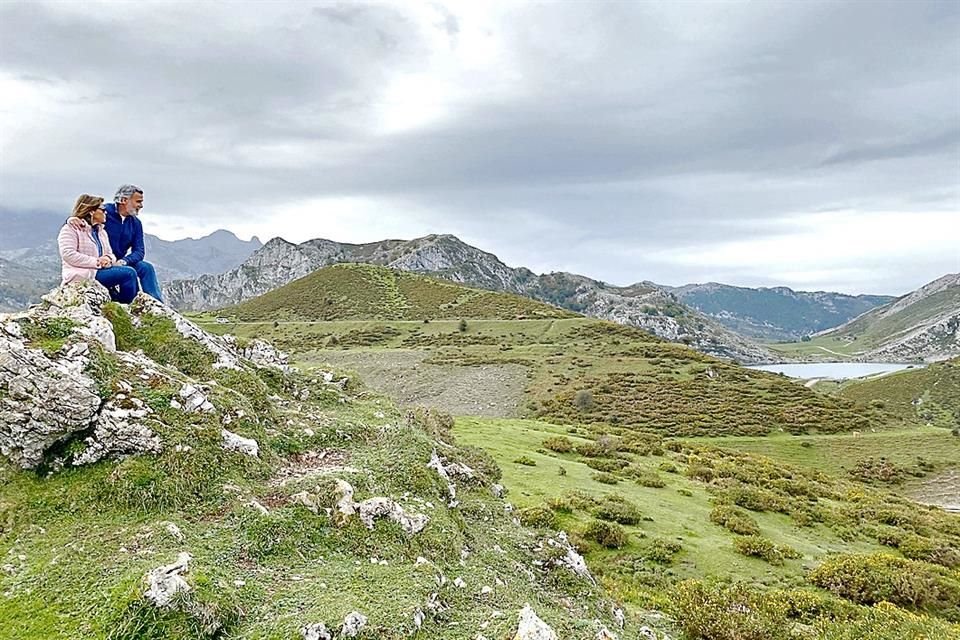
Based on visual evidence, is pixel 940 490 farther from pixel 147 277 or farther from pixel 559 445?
pixel 147 277

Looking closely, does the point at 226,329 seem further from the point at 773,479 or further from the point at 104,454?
the point at 104,454

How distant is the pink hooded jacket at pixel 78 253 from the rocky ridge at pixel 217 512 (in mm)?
466

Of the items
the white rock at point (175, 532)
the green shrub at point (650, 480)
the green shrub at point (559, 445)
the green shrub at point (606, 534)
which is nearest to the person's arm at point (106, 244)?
the white rock at point (175, 532)

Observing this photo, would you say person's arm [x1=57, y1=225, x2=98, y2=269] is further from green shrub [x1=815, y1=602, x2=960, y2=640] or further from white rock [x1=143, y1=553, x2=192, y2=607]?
green shrub [x1=815, y1=602, x2=960, y2=640]

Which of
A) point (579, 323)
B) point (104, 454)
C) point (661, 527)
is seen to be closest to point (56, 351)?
point (104, 454)

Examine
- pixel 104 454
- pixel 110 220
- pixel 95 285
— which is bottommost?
pixel 104 454

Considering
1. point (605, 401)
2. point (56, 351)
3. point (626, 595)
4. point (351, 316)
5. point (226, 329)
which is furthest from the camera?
Result: point (351, 316)

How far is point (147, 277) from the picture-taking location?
14.1 meters

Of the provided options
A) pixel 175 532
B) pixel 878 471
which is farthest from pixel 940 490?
pixel 175 532

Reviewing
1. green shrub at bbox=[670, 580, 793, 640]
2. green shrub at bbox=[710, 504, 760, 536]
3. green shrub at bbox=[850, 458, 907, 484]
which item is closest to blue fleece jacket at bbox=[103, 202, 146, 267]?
green shrub at bbox=[670, 580, 793, 640]

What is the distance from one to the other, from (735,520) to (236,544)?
897 inches

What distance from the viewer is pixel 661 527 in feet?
75.2

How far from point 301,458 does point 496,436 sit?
2503cm

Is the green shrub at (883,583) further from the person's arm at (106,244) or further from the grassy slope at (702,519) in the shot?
the person's arm at (106,244)
